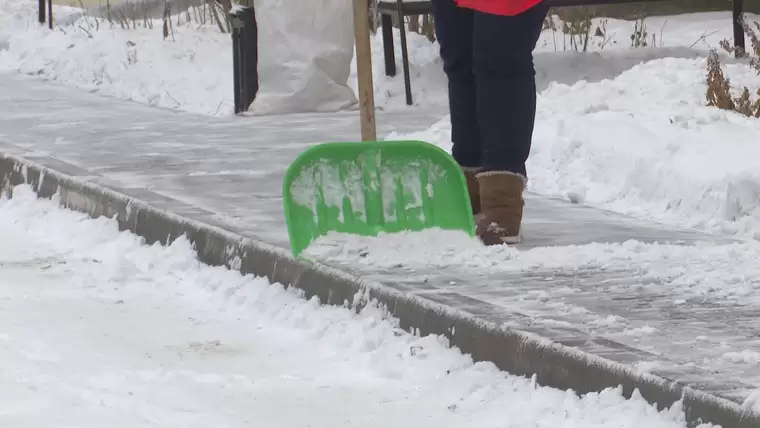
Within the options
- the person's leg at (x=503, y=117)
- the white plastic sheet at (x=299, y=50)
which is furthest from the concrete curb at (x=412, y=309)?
the white plastic sheet at (x=299, y=50)

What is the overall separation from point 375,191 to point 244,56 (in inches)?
216

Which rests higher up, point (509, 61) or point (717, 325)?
point (509, 61)

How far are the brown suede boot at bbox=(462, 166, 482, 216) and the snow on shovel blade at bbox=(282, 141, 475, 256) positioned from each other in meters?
0.41

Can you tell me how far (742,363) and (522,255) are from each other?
4.81ft

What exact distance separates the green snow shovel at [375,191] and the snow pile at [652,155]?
4.03 feet

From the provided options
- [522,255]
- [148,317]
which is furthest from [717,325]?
[148,317]

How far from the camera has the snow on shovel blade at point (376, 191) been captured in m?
4.71

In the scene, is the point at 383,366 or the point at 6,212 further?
the point at 6,212

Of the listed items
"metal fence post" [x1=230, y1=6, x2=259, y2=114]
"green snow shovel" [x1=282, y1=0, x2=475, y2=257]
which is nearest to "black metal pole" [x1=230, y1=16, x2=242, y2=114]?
"metal fence post" [x1=230, y1=6, x2=259, y2=114]

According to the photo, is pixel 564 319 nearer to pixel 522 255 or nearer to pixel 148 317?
pixel 522 255

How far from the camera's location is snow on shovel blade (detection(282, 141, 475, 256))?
4707 mm

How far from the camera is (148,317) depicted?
4.52 metres

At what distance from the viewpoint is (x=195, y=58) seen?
12797 millimetres

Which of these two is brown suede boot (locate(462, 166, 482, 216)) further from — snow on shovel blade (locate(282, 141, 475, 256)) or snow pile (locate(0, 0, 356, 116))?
snow pile (locate(0, 0, 356, 116))
